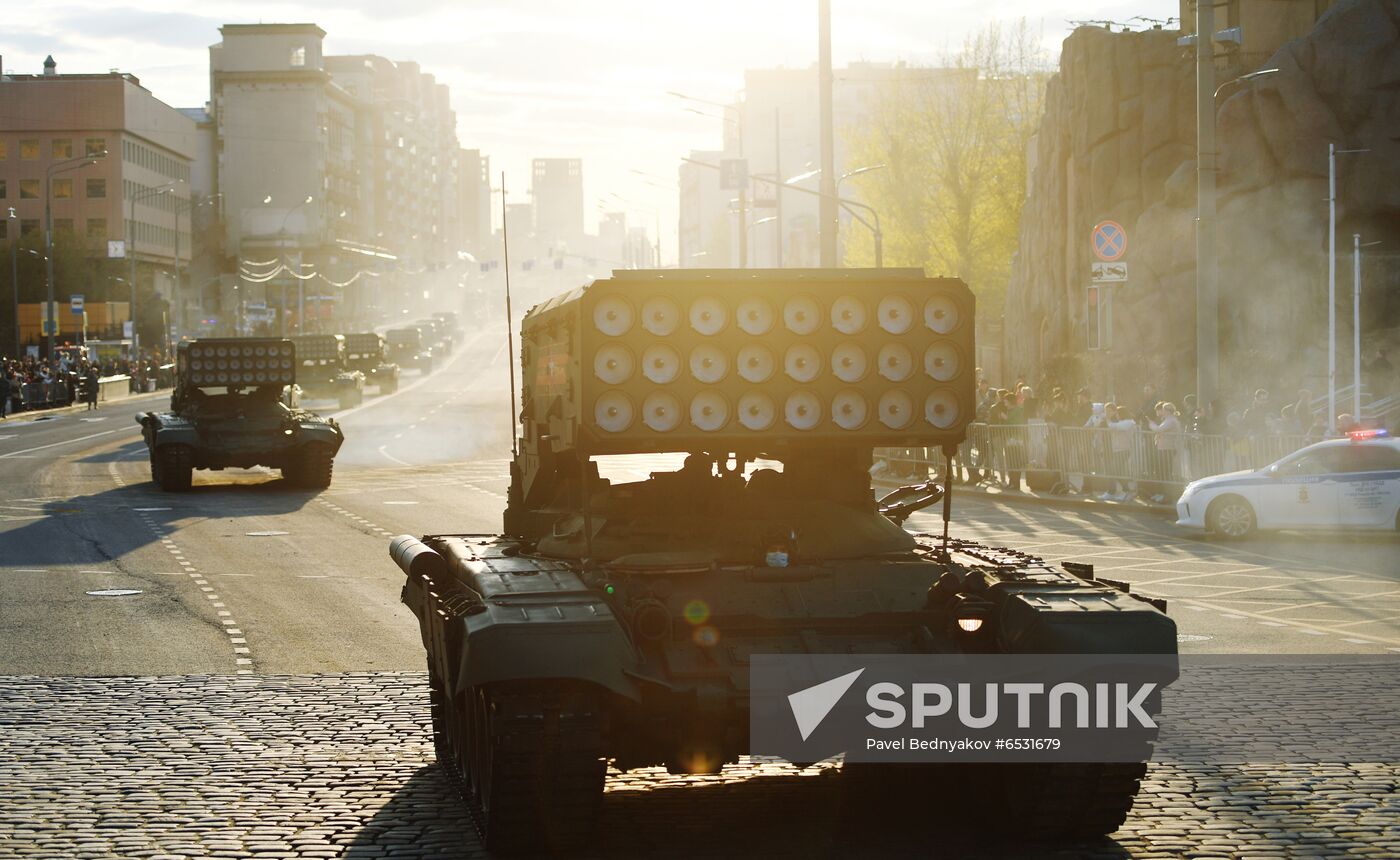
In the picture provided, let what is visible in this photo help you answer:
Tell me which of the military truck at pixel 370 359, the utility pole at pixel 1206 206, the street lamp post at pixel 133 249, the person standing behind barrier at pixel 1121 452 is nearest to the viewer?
the utility pole at pixel 1206 206

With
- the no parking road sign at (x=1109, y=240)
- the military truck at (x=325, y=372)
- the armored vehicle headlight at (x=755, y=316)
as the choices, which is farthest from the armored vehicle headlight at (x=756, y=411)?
the military truck at (x=325, y=372)

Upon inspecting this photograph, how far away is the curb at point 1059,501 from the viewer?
29538 mm

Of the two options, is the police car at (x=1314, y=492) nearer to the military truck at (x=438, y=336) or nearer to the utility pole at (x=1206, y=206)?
the utility pole at (x=1206, y=206)

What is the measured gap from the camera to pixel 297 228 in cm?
16150

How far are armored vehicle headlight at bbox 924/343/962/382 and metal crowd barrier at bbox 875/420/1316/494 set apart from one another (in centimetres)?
1784

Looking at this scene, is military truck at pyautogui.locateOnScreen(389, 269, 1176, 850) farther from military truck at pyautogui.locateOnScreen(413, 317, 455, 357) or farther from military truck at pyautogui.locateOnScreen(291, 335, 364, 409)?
military truck at pyautogui.locateOnScreen(413, 317, 455, 357)

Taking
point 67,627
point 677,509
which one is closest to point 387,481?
point 67,627

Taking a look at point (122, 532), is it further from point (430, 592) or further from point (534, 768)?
point (534, 768)

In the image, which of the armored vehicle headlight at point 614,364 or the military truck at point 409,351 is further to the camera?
→ the military truck at point 409,351

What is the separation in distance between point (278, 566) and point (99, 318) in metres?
85.6

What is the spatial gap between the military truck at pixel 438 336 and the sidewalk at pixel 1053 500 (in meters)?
86.3

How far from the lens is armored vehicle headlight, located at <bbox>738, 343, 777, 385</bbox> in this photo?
30.9ft

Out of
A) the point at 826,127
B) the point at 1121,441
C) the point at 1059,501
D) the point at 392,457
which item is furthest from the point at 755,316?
the point at 392,457

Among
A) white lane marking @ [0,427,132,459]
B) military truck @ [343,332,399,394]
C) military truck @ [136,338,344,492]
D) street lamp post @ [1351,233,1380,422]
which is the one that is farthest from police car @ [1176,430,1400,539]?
military truck @ [343,332,399,394]
